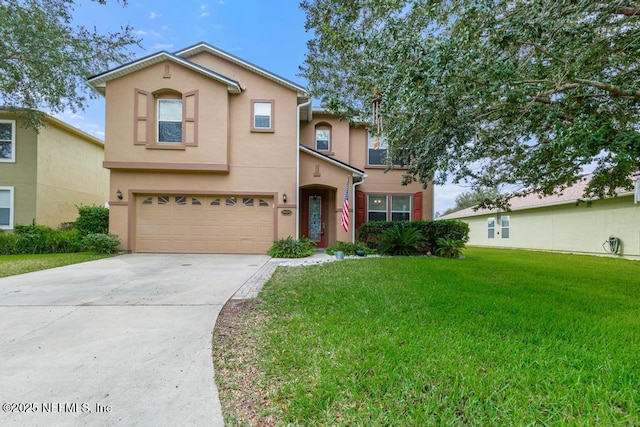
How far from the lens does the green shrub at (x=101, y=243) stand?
10109mm

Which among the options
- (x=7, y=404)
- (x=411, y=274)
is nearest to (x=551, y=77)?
(x=411, y=274)

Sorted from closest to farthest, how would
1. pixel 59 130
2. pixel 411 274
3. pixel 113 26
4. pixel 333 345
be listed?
1. pixel 333 345
2. pixel 411 274
3. pixel 113 26
4. pixel 59 130

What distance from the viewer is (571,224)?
1430cm

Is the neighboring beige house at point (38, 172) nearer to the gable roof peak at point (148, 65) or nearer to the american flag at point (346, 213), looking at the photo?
the gable roof peak at point (148, 65)

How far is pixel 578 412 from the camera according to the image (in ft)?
6.70

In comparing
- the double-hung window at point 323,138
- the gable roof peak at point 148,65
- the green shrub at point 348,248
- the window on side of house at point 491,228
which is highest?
the gable roof peak at point 148,65

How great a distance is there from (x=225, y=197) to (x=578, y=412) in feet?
35.3

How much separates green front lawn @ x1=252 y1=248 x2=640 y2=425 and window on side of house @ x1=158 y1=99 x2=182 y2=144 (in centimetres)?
813

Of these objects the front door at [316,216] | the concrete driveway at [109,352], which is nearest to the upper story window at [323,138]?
the front door at [316,216]

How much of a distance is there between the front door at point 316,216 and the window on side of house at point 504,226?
1354 cm

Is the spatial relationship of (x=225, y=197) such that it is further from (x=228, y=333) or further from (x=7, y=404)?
(x=7, y=404)

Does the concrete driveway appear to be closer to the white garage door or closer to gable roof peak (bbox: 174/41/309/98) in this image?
the white garage door

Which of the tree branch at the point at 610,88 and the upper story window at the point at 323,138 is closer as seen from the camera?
the tree branch at the point at 610,88

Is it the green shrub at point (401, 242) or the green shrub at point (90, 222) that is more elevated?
the green shrub at point (90, 222)
